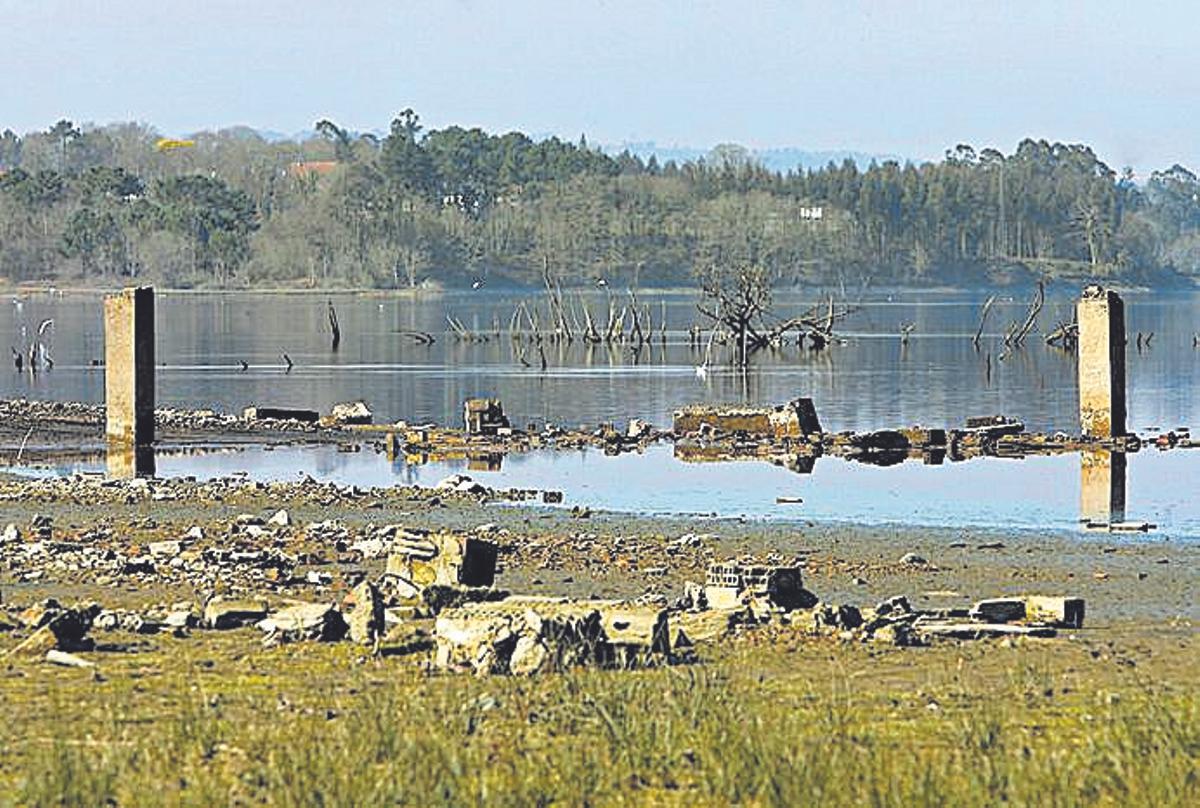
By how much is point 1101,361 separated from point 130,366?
14.6m

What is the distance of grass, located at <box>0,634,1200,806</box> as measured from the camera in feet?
26.3

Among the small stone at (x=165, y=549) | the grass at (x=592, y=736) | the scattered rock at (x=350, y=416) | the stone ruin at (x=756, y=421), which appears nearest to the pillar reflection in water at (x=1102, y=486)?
the stone ruin at (x=756, y=421)

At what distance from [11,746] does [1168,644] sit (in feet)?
24.8

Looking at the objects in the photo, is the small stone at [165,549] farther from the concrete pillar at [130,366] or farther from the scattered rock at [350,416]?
the scattered rock at [350,416]

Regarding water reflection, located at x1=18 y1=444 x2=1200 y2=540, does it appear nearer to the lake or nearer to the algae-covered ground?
the lake

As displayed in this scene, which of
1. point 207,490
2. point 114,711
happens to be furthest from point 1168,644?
point 207,490

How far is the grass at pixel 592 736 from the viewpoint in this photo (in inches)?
316

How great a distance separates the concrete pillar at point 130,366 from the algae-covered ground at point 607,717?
1455 cm

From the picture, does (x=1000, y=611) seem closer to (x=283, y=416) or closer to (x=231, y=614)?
(x=231, y=614)

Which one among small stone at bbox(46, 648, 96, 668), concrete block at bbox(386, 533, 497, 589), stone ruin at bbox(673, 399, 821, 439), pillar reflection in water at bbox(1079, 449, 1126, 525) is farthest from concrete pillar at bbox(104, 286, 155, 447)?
small stone at bbox(46, 648, 96, 668)

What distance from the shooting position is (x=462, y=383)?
64312 mm

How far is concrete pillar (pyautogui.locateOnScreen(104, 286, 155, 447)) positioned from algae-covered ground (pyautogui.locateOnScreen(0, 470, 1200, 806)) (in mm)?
14551

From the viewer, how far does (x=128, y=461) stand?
31.2 metres

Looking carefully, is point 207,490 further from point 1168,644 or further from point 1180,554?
point 1168,644
